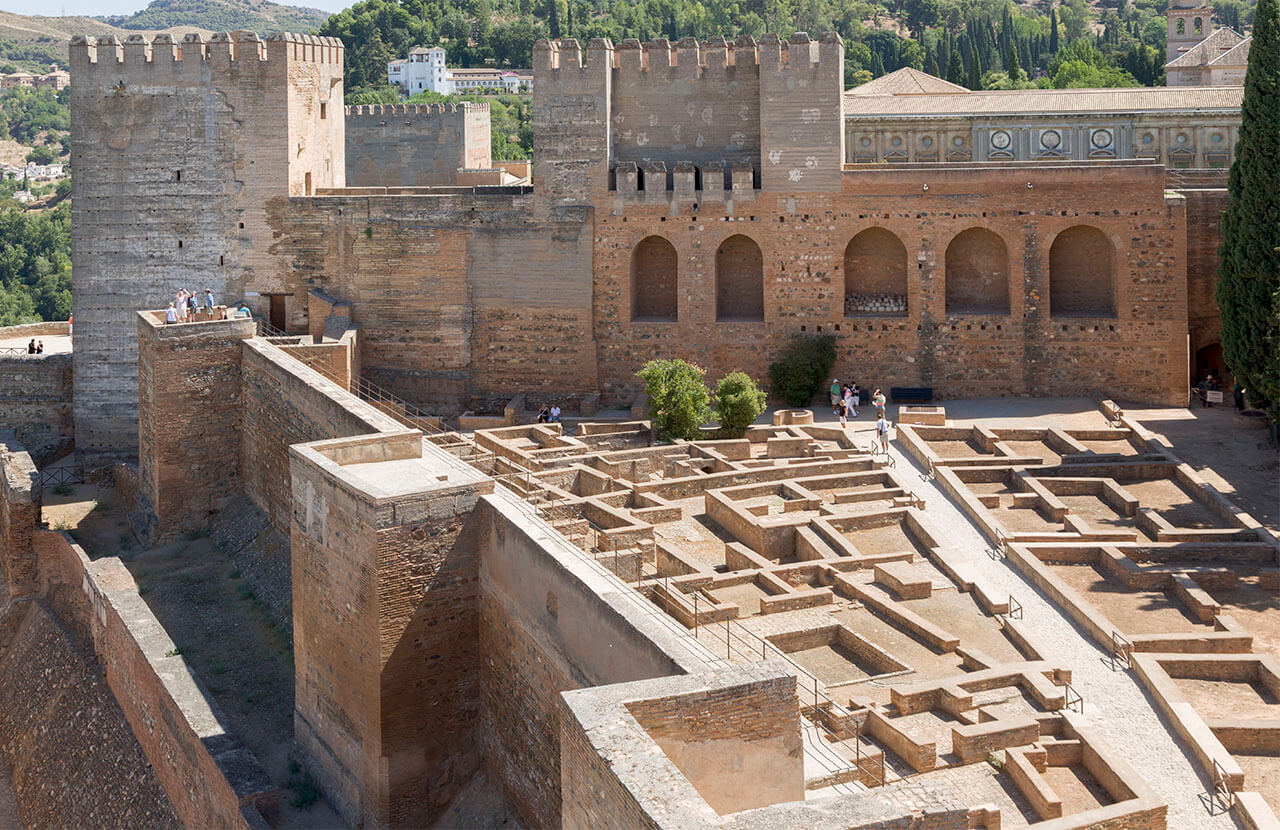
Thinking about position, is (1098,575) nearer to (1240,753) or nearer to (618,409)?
(1240,753)

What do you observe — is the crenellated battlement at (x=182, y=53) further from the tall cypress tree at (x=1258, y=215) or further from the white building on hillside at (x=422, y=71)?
the white building on hillside at (x=422, y=71)

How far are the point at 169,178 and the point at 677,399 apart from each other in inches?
473

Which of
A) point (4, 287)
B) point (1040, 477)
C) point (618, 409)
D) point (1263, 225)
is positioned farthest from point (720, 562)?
point (4, 287)

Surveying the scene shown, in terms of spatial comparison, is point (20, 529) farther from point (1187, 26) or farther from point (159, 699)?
point (1187, 26)

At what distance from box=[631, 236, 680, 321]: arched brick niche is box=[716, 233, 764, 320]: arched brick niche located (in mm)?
985

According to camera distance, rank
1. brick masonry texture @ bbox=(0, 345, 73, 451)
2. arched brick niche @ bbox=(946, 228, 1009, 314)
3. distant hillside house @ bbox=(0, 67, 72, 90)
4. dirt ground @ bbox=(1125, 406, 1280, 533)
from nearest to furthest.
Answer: dirt ground @ bbox=(1125, 406, 1280, 533) → arched brick niche @ bbox=(946, 228, 1009, 314) → brick masonry texture @ bbox=(0, 345, 73, 451) → distant hillside house @ bbox=(0, 67, 72, 90)

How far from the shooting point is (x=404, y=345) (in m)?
33.9

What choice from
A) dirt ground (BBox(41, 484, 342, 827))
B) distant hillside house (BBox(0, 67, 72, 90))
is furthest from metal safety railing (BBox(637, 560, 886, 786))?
distant hillside house (BBox(0, 67, 72, 90))

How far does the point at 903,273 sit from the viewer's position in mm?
33906

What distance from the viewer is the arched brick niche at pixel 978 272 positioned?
33812 mm

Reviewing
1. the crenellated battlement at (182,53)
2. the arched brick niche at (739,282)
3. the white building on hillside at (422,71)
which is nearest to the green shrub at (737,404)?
the arched brick niche at (739,282)

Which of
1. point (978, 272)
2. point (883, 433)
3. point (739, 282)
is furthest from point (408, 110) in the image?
point (883, 433)

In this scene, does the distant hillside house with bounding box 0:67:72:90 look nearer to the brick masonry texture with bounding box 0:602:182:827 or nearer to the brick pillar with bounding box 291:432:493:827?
the brick masonry texture with bounding box 0:602:182:827

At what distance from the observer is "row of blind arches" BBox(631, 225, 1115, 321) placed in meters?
33.7
